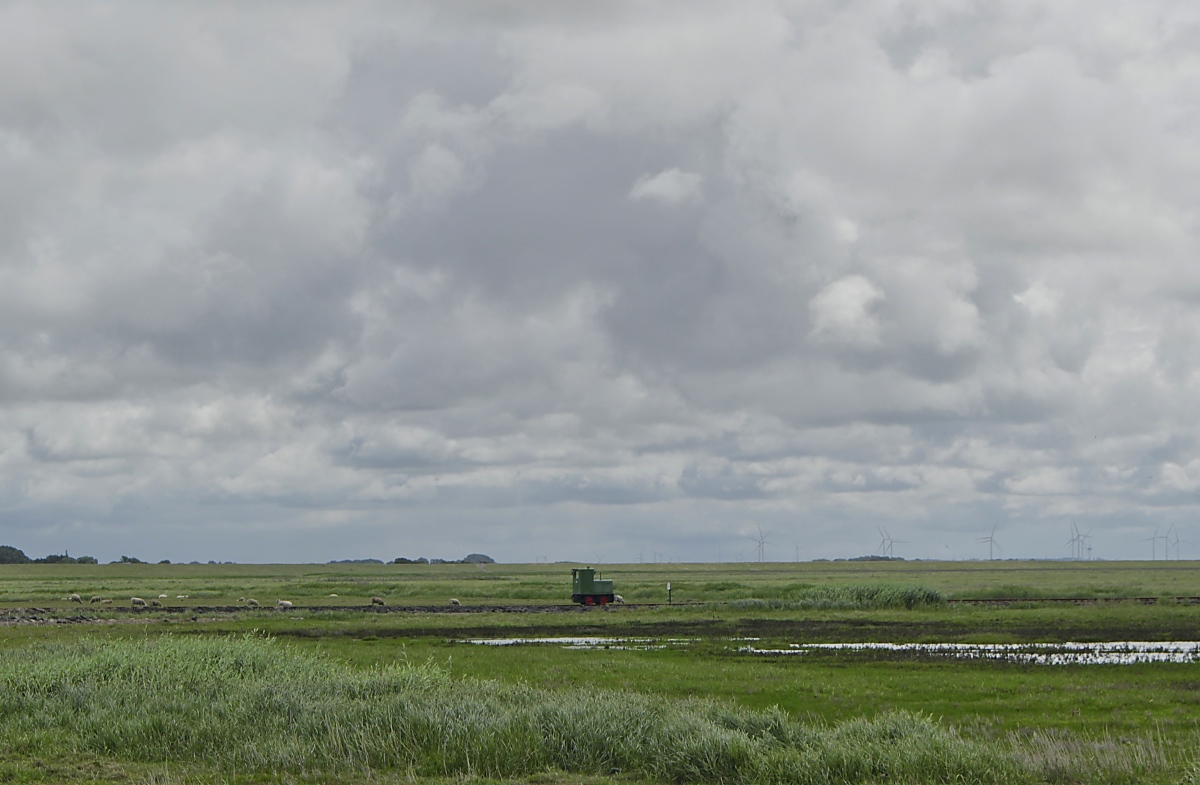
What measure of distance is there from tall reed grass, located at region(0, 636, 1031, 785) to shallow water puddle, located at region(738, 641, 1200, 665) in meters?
17.5

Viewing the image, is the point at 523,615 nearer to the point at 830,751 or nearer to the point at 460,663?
the point at 460,663

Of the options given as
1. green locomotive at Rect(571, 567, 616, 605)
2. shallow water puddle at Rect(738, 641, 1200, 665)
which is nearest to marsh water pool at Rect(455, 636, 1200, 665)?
shallow water puddle at Rect(738, 641, 1200, 665)

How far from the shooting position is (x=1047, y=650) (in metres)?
40.9

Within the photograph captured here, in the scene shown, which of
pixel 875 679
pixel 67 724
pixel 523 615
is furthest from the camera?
pixel 523 615

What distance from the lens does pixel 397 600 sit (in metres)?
90.3

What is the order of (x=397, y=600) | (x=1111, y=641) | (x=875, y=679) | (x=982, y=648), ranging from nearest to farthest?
(x=875, y=679), (x=982, y=648), (x=1111, y=641), (x=397, y=600)

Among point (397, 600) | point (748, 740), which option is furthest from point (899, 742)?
point (397, 600)

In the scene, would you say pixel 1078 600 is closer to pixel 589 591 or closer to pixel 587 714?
pixel 589 591

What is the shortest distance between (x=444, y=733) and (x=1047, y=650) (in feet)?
99.1

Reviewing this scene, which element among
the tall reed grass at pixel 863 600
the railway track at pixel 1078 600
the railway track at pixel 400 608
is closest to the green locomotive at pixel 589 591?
the railway track at pixel 400 608

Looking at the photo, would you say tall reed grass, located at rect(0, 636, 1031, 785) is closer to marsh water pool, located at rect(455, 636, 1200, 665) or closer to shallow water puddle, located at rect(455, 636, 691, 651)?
marsh water pool, located at rect(455, 636, 1200, 665)

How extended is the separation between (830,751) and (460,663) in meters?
21.2

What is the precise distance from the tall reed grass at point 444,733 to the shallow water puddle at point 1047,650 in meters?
17.5

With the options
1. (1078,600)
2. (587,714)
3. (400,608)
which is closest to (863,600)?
(1078,600)
